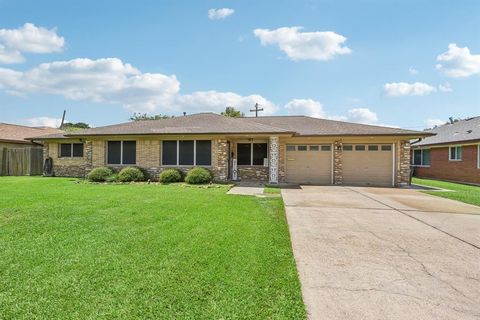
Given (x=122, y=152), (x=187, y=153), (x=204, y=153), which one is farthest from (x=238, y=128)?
(x=122, y=152)

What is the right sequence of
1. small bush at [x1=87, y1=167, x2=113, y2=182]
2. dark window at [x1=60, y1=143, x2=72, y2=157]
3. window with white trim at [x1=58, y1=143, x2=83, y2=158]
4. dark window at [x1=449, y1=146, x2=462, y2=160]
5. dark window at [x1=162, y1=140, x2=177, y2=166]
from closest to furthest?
small bush at [x1=87, y1=167, x2=113, y2=182] < dark window at [x1=162, y1=140, x2=177, y2=166] < dark window at [x1=449, y1=146, x2=462, y2=160] < window with white trim at [x1=58, y1=143, x2=83, y2=158] < dark window at [x1=60, y1=143, x2=72, y2=157]

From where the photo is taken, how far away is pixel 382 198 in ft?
32.8

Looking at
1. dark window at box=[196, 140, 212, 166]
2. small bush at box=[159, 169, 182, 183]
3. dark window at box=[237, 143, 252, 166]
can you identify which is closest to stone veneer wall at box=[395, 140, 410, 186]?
dark window at box=[237, 143, 252, 166]

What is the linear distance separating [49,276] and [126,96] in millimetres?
22858

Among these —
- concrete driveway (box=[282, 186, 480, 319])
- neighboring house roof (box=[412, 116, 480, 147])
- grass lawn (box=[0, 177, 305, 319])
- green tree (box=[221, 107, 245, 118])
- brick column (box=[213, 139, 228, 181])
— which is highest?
green tree (box=[221, 107, 245, 118])

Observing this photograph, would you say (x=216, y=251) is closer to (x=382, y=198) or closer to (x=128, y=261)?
(x=128, y=261)

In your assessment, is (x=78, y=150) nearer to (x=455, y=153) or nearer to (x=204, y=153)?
(x=204, y=153)

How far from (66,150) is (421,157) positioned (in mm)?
24429

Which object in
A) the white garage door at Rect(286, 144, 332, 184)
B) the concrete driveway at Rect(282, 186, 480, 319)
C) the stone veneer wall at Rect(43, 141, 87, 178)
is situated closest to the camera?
the concrete driveway at Rect(282, 186, 480, 319)

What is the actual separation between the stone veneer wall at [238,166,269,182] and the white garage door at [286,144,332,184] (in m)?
1.26

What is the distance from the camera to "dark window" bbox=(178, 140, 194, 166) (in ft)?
48.0

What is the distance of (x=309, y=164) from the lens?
15.1m

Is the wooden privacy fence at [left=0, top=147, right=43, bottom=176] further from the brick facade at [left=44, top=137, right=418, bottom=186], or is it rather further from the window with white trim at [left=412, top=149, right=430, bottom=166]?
the window with white trim at [left=412, top=149, right=430, bottom=166]

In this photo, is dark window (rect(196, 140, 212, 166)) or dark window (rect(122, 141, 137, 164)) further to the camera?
dark window (rect(122, 141, 137, 164))
